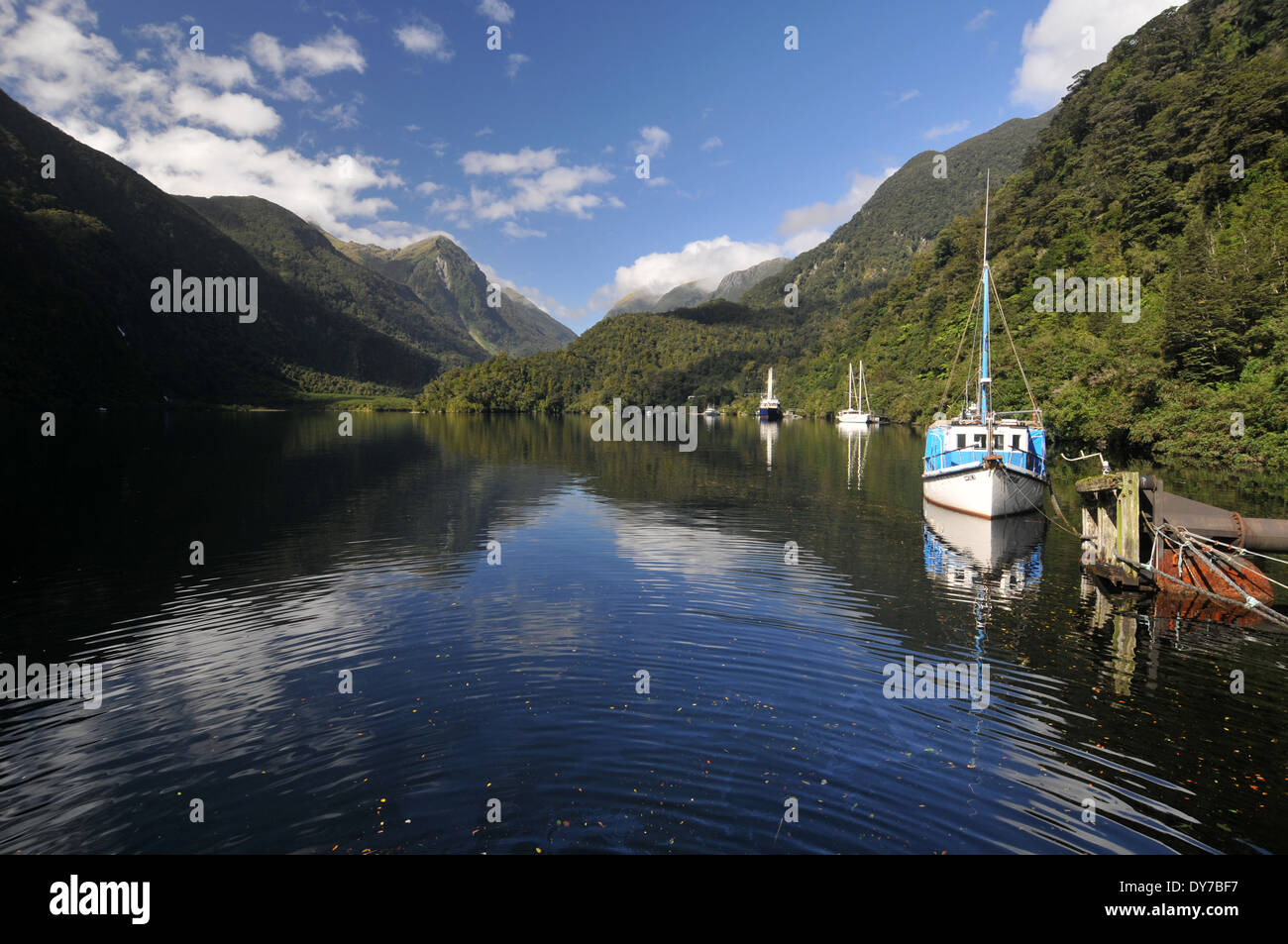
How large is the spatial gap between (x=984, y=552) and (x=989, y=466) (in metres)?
7.28

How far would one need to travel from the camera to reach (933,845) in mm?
7547

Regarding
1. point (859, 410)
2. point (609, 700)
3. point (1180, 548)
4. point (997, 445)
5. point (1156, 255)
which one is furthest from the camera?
point (859, 410)

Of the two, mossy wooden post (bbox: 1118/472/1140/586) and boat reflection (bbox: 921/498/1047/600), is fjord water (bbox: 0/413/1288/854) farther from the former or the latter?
mossy wooden post (bbox: 1118/472/1140/586)

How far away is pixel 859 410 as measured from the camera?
141 metres

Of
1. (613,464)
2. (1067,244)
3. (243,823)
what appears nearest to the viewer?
(243,823)

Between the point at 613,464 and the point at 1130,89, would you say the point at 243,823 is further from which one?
the point at 1130,89

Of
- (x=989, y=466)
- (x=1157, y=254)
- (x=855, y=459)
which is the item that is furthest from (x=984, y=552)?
(x=1157, y=254)

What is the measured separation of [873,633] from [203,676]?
585 inches

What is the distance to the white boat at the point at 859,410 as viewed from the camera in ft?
396

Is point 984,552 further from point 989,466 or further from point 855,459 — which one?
point 855,459

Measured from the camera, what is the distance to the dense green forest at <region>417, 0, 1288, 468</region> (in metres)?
46.5

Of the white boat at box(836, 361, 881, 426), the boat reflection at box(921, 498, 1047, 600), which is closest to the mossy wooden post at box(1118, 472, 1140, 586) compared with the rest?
the boat reflection at box(921, 498, 1047, 600)

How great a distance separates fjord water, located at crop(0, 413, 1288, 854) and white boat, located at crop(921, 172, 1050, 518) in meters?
3.93
